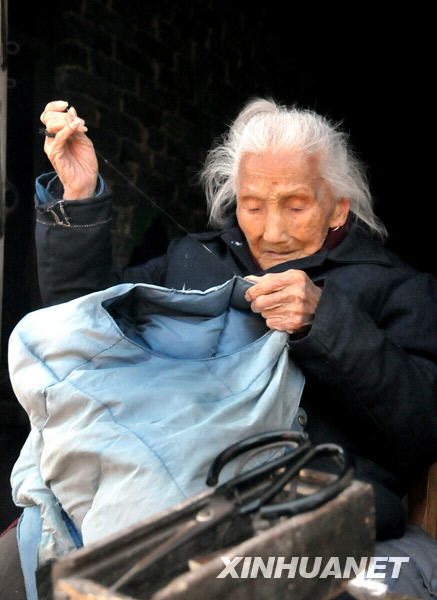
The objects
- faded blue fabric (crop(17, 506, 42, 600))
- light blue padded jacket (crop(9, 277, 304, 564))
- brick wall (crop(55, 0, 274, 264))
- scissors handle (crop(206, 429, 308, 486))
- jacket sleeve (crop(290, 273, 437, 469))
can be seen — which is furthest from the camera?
brick wall (crop(55, 0, 274, 264))

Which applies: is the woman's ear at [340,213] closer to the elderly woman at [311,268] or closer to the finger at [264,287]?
the elderly woman at [311,268]

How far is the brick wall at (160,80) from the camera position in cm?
435

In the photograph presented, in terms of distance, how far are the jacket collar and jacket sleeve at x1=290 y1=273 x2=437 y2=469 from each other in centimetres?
24

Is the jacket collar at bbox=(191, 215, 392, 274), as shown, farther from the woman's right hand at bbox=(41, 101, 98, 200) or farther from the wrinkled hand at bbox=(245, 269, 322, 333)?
the woman's right hand at bbox=(41, 101, 98, 200)

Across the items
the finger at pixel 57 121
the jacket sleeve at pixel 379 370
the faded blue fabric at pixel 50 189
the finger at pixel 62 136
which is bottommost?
the jacket sleeve at pixel 379 370

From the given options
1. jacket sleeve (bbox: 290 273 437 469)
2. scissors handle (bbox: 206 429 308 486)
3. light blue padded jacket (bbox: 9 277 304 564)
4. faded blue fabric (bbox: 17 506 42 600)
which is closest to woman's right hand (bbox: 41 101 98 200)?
light blue padded jacket (bbox: 9 277 304 564)

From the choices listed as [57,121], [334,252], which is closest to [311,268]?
[334,252]

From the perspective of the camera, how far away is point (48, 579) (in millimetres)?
1398

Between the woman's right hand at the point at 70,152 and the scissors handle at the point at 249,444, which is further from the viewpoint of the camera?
the woman's right hand at the point at 70,152

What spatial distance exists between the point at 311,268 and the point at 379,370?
1.29ft

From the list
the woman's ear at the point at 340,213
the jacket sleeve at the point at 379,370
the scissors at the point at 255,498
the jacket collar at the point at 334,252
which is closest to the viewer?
the scissors at the point at 255,498

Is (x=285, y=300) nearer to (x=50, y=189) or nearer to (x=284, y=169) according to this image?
(x=284, y=169)

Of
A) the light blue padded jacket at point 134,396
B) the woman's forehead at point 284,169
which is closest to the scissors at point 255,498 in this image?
the light blue padded jacket at point 134,396

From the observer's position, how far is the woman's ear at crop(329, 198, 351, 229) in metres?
2.03
